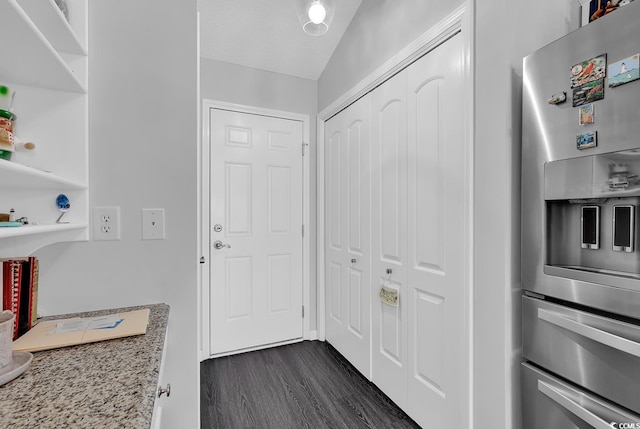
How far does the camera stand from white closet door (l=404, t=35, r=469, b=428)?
1.39 m

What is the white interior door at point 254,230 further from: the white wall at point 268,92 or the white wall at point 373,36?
the white wall at point 373,36

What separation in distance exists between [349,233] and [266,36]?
1.70 m

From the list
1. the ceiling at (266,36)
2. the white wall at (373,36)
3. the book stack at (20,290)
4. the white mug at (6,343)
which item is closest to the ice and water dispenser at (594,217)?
the white wall at (373,36)

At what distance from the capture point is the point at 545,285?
39.3 inches

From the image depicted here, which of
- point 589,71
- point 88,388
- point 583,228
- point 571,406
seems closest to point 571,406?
point 571,406

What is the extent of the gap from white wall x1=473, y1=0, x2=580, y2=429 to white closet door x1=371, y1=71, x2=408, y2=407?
0.51 metres

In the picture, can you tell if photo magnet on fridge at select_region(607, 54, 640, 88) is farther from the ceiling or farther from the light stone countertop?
the ceiling

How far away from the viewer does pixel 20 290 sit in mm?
919

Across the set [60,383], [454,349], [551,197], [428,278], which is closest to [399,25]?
[551,197]

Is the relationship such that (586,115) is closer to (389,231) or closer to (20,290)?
(389,231)

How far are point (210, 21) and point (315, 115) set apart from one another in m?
1.11

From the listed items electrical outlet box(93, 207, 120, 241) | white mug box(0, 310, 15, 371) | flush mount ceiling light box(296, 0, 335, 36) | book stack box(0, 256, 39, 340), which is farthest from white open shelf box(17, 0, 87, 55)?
flush mount ceiling light box(296, 0, 335, 36)

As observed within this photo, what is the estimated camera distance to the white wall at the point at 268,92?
8.07ft

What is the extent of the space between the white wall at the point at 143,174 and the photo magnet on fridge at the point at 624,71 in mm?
1413
